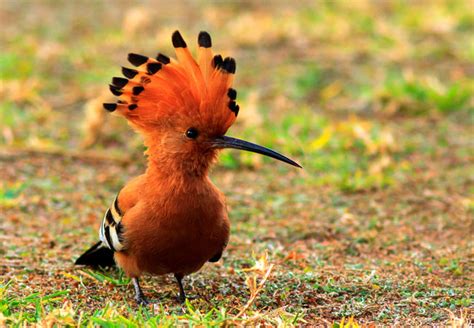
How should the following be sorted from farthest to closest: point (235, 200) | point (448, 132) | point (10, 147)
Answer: point (448, 132)
point (10, 147)
point (235, 200)

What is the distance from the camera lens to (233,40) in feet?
29.3

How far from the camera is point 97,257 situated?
14.0ft

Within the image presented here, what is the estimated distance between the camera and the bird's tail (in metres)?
4.22

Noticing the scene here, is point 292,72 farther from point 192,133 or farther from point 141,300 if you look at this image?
point 141,300

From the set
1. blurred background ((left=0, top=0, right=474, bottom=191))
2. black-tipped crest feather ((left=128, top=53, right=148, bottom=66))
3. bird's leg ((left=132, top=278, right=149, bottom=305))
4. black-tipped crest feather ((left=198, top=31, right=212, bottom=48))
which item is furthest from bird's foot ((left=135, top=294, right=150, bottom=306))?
blurred background ((left=0, top=0, right=474, bottom=191))

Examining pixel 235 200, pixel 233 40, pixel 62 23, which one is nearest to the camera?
pixel 235 200

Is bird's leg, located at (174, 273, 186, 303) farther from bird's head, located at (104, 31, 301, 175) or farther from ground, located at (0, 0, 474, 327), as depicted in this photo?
bird's head, located at (104, 31, 301, 175)

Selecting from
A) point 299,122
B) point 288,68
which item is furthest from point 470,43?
point 299,122

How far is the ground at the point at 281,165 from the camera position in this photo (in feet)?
12.7

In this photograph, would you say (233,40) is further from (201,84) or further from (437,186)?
(201,84)

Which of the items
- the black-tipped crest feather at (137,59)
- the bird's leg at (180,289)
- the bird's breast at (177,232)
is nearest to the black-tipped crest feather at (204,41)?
the black-tipped crest feather at (137,59)

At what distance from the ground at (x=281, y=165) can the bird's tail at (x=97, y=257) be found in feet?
0.18

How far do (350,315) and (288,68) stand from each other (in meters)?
4.80

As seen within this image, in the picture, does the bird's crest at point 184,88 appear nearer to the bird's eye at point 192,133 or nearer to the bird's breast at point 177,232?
the bird's eye at point 192,133
